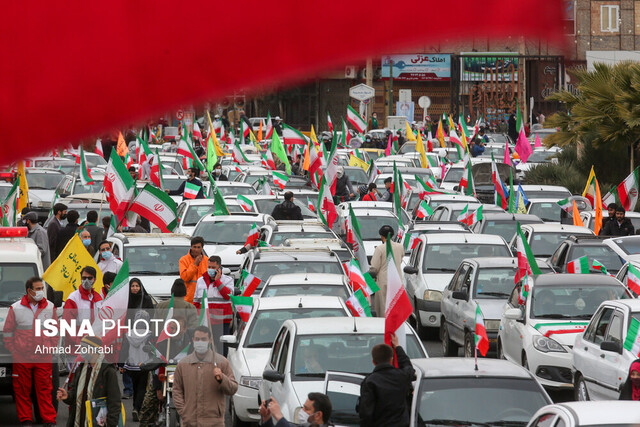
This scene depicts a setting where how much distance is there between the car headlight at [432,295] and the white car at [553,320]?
10.6 feet

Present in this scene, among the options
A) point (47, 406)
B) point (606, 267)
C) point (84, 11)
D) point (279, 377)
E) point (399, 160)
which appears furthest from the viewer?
point (399, 160)

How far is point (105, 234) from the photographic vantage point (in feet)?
69.0

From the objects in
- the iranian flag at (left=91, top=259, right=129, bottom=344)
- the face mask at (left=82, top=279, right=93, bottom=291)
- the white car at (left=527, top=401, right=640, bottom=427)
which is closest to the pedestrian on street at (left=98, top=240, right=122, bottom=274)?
the face mask at (left=82, top=279, right=93, bottom=291)

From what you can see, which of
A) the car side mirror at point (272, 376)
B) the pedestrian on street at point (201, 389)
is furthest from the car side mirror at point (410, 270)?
the pedestrian on street at point (201, 389)

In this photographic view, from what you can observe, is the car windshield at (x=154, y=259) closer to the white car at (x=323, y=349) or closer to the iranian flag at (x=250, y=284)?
the iranian flag at (x=250, y=284)

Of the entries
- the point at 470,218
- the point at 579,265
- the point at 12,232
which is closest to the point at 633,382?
the point at 579,265

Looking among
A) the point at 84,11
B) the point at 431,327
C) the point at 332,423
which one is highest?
the point at 84,11

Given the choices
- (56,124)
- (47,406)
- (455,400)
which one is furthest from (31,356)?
(56,124)

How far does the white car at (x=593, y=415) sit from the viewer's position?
6.80 meters

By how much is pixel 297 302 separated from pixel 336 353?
2.23 meters

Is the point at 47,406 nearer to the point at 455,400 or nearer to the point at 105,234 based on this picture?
the point at 455,400

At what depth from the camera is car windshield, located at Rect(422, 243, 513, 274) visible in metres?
18.7

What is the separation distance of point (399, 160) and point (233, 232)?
17.6 metres

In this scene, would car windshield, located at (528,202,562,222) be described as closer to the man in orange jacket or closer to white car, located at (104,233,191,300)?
white car, located at (104,233,191,300)
